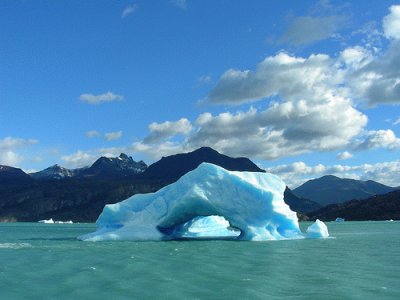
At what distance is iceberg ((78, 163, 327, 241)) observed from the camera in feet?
107

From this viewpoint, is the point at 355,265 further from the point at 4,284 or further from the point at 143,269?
the point at 4,284

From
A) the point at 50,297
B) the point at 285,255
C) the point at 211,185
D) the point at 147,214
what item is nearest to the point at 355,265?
the point at 285,255

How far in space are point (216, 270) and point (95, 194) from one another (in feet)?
588

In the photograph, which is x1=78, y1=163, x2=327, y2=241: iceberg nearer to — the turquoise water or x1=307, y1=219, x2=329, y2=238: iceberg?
x1=307, y1=219, x2=329, y2=238: iceberg

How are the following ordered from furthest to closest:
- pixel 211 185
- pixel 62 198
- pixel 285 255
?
pixel 62 198 < pixel 211 185 < pixel 285 255

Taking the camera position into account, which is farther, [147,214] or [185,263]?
[147,214]

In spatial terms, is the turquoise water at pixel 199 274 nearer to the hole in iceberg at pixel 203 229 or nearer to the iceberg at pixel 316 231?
the iceberg at pixel 316 231

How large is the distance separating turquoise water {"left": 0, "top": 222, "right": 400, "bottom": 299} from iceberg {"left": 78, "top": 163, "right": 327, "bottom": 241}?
8436 millimetres

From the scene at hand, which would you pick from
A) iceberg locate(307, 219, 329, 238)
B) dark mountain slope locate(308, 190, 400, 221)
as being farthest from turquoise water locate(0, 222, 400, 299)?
dark mountain slope locate(308, 190, 400, 221)

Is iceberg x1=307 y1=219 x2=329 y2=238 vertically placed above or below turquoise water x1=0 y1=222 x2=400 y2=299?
above

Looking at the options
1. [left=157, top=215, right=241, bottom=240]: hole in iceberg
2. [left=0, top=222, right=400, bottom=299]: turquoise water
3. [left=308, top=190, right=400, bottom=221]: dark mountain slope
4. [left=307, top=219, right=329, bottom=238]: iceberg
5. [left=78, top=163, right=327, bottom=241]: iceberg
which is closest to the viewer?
[left=0, top=222, right=400, bottom=299]: turquoise water

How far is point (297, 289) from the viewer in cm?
1356

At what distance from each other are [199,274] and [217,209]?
16727mm

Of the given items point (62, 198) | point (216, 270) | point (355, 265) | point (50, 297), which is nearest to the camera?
point (50, 297)
